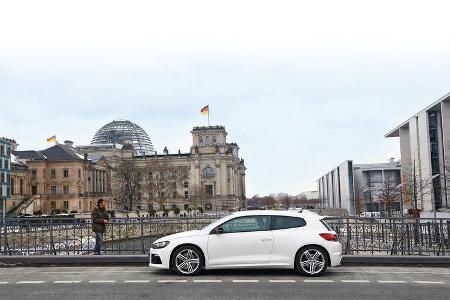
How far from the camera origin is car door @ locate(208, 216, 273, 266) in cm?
1283

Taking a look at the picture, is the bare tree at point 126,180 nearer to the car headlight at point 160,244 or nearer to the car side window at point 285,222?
the car headlight at point 160,244

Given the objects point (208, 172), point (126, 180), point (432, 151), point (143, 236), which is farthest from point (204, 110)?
point (143, 236)

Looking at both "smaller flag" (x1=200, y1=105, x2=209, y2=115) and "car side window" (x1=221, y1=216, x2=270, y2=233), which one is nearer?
"car side window" (x1=221, y1=216, x2=270, y2=233)

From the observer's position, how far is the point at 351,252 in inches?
688

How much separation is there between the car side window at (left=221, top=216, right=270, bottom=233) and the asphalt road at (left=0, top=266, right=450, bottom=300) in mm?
1173

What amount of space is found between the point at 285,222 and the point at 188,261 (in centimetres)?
266

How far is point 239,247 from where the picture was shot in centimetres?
1287

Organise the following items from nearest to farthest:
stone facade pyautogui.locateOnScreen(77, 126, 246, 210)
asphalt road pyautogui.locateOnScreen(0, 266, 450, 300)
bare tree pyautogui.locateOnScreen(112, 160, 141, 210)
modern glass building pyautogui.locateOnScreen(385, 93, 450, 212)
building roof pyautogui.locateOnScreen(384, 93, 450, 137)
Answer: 1. asphalt road pyautogui.locateOnScreen(0, 266, 450, 300)
2. building roof pyautogui.locateOnScreen(384, 93, 450, 137)
3. modern glass building pyautogui.locateOnScreen(385, 93, 450, 212)
4. bare tree pyautogui.locateOnScreen(112, 160, 141, 210)
5. stone facade pyautogui.locateOnScreen(77, 126, 246, 210)

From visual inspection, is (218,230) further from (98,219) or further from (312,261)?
(98,219)

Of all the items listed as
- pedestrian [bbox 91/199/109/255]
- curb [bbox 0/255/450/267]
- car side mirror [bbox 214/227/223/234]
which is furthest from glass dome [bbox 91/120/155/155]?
car side mirror [bbox 214/227/223/234]

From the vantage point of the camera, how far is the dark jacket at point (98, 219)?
17053mm

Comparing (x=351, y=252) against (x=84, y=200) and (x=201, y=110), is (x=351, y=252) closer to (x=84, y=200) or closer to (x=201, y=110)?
(x=84, y=200)

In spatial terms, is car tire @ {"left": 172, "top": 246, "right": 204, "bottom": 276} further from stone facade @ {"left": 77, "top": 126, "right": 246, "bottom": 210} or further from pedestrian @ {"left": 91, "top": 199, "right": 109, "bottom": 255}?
stone facade @ {"left": 77, "top": 126, "right": 246, "bottom": 210}

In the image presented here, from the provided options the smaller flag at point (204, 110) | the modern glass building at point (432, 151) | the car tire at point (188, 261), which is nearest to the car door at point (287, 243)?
the car tire at point (188, 261)
